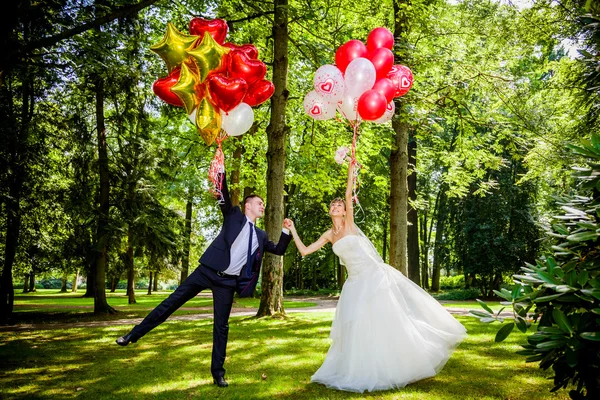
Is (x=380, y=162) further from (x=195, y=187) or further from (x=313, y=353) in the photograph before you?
(x=313, y=353)

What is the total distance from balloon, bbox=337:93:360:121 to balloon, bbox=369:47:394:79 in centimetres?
54

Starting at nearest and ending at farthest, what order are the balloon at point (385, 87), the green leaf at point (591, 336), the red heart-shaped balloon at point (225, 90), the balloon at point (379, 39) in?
the green leaf at point (591, 336) < the red heart-shaped balloon at point (225, 90) < the balloon at point (385, 87) < the balloon at point (379, 39)

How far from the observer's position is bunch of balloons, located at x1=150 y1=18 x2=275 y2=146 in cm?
528

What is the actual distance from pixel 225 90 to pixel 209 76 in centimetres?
25

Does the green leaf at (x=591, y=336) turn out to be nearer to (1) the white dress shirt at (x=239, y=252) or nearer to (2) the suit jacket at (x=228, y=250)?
(2) the suit jacket at (x=228, y=250)

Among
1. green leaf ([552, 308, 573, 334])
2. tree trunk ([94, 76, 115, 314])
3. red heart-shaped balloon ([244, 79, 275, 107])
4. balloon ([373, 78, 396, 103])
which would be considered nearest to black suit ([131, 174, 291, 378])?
red heart-shaped balloon ([244, 79, 275, 107])

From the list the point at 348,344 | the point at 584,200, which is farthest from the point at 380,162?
the point at 584,200

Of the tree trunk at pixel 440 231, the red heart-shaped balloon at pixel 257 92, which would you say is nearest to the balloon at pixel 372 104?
the red heart-shaped balloon at pixel 257 92

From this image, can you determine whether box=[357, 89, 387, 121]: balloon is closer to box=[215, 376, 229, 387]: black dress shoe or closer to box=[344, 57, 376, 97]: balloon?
box=[344, 57, 376, 97]: balloon

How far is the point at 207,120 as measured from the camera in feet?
18.0

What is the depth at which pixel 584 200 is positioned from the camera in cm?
327

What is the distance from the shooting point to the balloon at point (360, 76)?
5.66m

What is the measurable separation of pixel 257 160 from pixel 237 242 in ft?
44.5

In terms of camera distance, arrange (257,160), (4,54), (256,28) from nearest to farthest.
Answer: (4,54), (256,28), (257,160)
